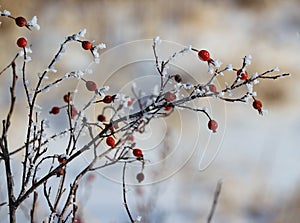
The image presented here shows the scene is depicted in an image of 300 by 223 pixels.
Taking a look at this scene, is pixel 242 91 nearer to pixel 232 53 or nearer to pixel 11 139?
pixel 232 53

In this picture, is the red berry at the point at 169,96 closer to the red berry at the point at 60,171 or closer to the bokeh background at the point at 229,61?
the red berry at the point at 60,171

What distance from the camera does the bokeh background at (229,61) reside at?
179 centimetres

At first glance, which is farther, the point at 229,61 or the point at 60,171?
the point at 229,61

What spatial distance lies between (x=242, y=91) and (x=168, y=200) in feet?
1.69

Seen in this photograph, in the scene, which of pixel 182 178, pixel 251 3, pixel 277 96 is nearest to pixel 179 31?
pixel 251 3

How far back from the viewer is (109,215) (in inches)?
63.3

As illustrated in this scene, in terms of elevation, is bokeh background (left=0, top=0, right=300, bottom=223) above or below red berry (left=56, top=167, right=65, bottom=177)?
above

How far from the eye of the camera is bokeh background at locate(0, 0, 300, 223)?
1795mm

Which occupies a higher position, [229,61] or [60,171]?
[229,61]

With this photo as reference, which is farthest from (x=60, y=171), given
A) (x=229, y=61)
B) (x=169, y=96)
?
(x=229, y=61)

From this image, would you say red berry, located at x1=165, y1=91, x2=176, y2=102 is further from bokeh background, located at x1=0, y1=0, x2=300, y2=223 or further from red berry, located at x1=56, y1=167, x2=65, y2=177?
bokeh background, located at x1=0, y1=0, x2=300, y2=223

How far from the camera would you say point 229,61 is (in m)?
1.90

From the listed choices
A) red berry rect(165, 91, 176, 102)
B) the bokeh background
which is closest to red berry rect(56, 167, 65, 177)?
red berry rect(165, 91, 176, 102)

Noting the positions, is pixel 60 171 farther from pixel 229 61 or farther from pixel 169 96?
pixel 229 61
